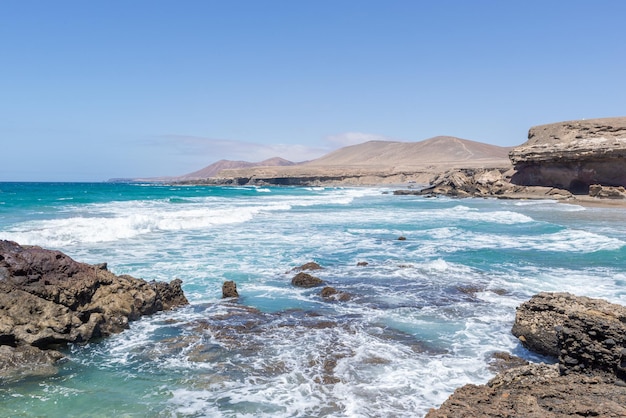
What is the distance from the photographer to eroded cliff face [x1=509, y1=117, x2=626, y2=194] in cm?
3425

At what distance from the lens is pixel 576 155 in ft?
115

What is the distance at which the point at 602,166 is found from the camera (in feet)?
115

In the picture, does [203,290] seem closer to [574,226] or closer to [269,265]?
[269,265]

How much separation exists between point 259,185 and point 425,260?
299 feet

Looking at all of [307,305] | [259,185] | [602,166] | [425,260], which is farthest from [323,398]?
[259,185]

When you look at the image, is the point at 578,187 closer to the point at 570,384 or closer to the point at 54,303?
the point at 570,384

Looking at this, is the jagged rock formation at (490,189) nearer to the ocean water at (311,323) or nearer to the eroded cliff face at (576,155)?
the eroded cliff face at (576,155)

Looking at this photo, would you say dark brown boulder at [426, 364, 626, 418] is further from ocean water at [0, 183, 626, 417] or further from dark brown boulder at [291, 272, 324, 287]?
dark brown boulder at [291, 272, 324, 287]

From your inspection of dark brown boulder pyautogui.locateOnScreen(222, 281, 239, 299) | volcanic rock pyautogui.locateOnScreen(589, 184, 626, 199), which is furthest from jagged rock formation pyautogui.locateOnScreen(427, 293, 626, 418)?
volcanic rock pyautogui.locateOnScreen(589, 184, 626, 199)

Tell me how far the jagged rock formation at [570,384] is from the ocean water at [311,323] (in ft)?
3.92

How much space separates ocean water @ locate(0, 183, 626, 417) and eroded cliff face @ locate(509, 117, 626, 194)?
18871 mm

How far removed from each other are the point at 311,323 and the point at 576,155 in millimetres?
33977

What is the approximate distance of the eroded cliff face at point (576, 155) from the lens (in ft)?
112

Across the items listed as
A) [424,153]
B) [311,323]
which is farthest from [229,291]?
[424,153]
